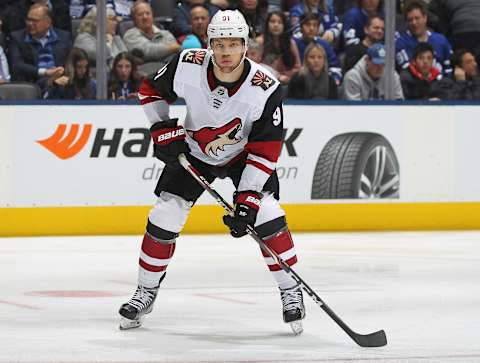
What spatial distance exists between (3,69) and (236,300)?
381cm

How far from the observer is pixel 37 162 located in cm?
956

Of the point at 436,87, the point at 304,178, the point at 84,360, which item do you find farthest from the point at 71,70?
the point at 84,360

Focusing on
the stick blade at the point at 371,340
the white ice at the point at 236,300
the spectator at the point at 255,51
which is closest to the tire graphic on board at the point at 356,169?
the white ice at the point at 236,300

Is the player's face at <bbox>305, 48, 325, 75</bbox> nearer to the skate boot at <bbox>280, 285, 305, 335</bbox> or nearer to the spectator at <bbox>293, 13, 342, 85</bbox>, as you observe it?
the spectator at <bbox>293, 13, 342, 85</bbox>

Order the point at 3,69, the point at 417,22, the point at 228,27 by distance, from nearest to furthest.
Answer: the point at 228,27 → the point at 3,69 → the point at 417,22

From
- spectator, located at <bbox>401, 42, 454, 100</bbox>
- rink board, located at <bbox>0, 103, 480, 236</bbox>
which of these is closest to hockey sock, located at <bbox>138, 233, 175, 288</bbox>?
rink board, located at <bbox>0, 103, 480, 236</bbox>

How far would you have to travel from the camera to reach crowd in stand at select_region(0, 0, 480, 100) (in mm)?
9484

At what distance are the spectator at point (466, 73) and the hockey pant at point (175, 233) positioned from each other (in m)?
5.57

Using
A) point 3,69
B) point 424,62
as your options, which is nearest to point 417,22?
point 424,62

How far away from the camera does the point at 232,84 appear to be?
5172mm

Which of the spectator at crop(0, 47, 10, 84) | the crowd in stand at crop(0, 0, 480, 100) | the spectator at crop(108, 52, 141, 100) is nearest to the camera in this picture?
the spectator at crop(0, 47, 10, 84)

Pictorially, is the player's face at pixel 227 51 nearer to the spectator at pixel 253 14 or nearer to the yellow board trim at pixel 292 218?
the yellow board trim at pixel 292 218

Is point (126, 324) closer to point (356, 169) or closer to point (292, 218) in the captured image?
point (292, 218)

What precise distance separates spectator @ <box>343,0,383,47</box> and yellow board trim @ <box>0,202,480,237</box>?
1.35 metres
